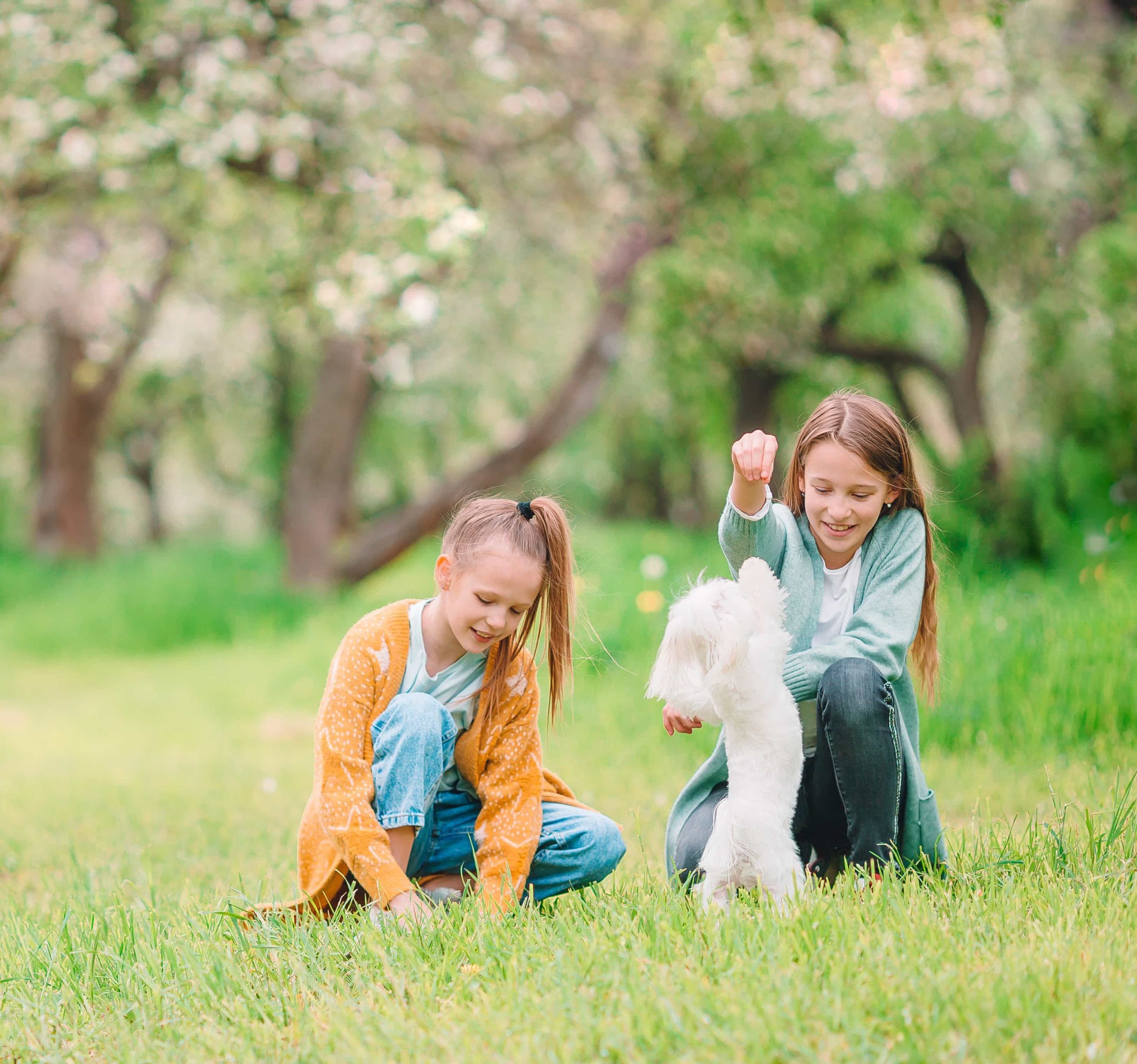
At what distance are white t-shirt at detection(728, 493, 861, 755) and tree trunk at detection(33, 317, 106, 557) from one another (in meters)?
13.6

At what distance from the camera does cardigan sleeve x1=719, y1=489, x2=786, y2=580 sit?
293 cm

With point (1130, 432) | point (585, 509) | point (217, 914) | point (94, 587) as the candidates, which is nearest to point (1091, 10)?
point (1130, 432)

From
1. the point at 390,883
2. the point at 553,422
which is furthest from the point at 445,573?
the point at 553,422

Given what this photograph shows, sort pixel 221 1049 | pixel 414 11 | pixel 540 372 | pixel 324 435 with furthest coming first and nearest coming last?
pixel 540 372
pixel 324 435
pixel 414 11
pixel 221 1049

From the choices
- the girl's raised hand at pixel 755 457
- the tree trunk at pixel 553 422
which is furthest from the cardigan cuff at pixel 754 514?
the tree trunk at pixel 553 422

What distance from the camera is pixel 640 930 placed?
2.54 meters

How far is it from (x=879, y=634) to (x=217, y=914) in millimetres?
1729

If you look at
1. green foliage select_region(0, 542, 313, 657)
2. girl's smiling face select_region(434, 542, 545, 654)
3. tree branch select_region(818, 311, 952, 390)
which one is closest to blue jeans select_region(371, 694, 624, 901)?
girl's smiling face select_region(434, 542, 545, 654)

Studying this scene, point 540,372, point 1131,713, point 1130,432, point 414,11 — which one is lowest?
Result: point 1131,713

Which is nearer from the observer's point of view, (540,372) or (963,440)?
(963,440)

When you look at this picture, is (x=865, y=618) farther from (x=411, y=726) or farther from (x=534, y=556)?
(x=411, y=726)

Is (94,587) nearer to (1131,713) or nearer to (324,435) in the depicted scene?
(324,435)

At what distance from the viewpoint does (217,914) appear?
Answer: 278 cm

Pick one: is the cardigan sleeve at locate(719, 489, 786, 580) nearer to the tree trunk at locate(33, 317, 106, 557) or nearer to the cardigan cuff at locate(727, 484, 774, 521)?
the cardigan cuff at locate(727, 484, 774, 521)
